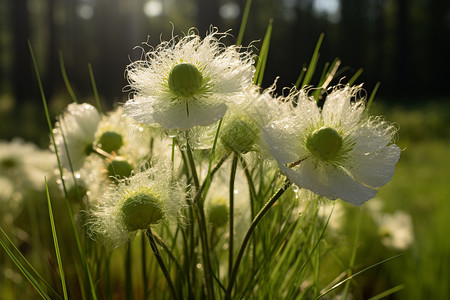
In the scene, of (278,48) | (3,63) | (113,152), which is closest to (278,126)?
(113,152)

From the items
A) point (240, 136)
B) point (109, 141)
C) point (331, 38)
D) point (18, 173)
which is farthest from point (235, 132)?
point (331, 38)

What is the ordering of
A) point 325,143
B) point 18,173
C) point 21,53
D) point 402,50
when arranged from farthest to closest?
point 402,50 → point 21,53 → point 18,173 → point 325,143

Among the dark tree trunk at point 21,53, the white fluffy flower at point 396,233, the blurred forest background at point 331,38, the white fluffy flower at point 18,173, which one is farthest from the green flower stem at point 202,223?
the blurred forest background at point 331,38

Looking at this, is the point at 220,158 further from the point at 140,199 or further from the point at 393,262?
the point at 393,262

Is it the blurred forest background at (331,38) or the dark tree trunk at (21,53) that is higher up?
the blurred forest background at (331,38)

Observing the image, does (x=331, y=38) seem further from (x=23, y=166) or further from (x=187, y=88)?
(x=187, y=88)

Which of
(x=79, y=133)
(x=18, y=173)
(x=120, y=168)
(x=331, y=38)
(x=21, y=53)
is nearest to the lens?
(x=120, y=168)

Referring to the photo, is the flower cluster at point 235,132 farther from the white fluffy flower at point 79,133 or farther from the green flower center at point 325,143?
the white fluffy flower at point 79,133

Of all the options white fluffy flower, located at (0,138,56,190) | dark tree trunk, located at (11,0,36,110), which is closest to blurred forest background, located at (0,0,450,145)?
dark tree trunk, located at (11,0,36,110)
